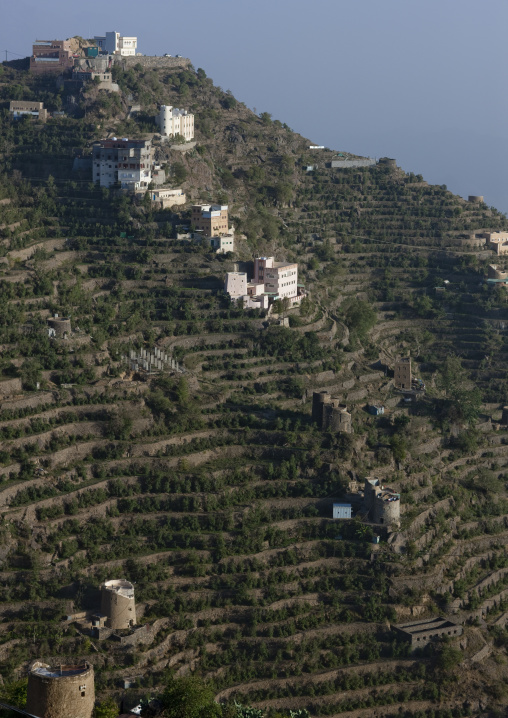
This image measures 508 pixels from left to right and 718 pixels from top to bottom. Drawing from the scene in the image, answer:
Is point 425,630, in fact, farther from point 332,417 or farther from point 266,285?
point 266,285

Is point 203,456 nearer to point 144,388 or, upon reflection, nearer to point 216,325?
point 144,388

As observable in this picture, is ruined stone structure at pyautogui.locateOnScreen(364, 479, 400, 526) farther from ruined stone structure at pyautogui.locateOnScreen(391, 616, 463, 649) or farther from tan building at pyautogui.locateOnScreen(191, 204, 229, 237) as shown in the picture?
tan building at pyautogui.locateOnScreen(191, 204, 229, 237)

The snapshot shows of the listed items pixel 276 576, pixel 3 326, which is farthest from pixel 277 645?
pixel 3 326

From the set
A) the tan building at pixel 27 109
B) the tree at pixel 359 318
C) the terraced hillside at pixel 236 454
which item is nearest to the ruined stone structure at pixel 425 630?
the terraced hillside at pixel 236 454

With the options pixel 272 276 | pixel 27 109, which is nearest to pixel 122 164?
pixel 27 109

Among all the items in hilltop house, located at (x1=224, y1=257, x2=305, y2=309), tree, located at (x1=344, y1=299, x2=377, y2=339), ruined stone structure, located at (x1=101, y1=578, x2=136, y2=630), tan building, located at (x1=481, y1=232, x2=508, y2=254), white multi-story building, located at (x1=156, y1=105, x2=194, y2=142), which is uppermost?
white multi-story building, located at (x1=156, y1=105, x2=194, y2=142)

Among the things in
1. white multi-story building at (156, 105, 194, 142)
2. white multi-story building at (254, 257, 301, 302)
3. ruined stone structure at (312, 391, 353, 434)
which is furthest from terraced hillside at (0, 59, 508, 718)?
white multi-story building at (156, 105, 194, 142)
